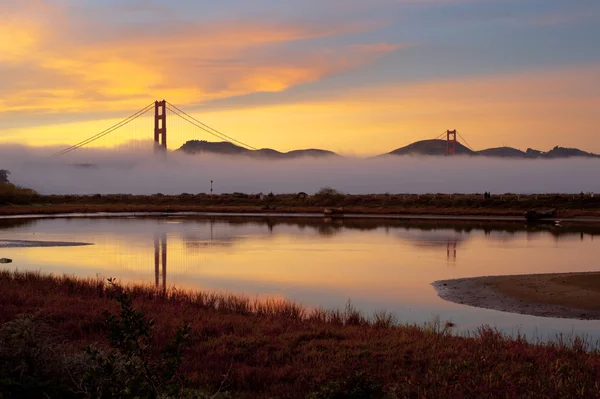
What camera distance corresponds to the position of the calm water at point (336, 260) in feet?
65.4

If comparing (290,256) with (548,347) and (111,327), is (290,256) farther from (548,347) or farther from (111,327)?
(111,327)

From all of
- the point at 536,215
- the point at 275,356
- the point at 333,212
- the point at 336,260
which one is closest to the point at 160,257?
the point at 336,260

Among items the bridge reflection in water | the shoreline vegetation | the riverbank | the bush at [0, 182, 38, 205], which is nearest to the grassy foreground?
the bridge reflection in water

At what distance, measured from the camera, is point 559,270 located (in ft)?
92.5

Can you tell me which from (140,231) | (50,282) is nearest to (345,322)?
(50,282)

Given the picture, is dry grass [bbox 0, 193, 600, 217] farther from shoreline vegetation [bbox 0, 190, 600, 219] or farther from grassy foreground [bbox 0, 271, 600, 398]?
grassy foreground [bbox 0, 271, 600, 398]

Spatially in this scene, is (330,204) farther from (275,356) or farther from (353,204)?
(275,356)

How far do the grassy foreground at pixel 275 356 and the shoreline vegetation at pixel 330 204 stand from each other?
66811mm

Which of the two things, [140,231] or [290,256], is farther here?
[140,231]

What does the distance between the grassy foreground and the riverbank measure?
6396 millimetres

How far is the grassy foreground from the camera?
26.2ft

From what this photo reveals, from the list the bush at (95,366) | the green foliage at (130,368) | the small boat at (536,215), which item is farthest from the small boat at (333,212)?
the green foliage at (130,368)

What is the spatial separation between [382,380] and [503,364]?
2080 mm

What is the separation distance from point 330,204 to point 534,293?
8456cm
